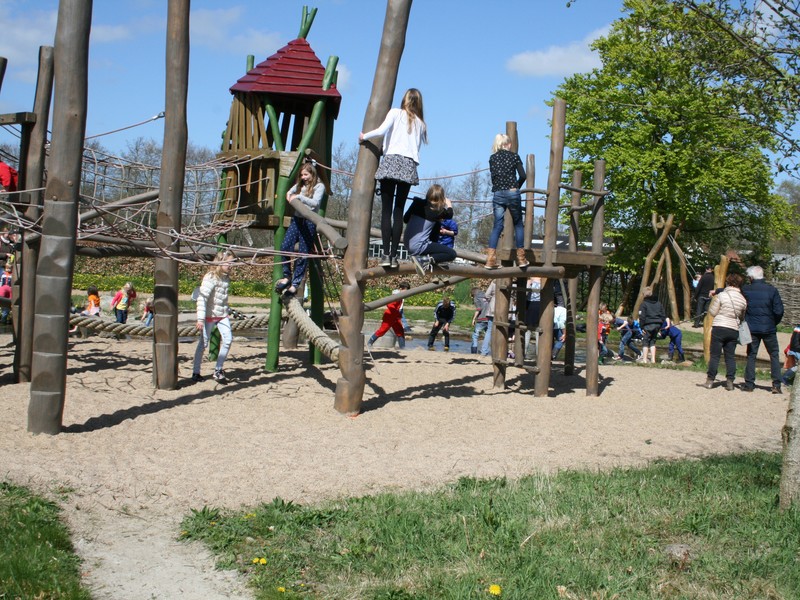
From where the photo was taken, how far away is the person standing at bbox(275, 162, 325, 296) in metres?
10.8

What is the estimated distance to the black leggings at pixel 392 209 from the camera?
8.44 m

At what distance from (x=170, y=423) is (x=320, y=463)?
1829 millimetres

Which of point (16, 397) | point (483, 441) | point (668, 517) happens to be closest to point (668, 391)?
point (483, 441)

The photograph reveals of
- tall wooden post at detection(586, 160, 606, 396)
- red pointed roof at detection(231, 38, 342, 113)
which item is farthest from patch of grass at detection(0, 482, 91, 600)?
→ red pointed roof at detection(231, 38, 342, 113)

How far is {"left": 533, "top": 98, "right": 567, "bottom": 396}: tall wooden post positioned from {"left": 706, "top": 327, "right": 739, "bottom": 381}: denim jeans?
270cm

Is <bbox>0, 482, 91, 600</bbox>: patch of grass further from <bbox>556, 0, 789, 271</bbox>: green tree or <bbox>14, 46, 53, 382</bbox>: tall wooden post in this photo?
<bbox>556, 0, 789, 271</bbox>: green tree

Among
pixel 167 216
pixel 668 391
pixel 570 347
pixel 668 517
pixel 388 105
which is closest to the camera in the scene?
pixel 668 517

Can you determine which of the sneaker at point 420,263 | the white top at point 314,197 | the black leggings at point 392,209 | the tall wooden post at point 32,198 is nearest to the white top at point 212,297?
the white top at point 314,197

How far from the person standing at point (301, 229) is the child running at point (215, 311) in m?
0.93

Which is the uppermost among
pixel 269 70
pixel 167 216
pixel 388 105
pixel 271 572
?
pixel 269 70

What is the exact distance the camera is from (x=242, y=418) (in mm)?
8531

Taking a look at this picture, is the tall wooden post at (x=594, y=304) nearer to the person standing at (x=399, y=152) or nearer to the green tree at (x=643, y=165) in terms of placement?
the person standing at (x=399, y=152)

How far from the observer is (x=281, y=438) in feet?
25.6

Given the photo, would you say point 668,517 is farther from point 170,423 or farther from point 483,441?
point 170,423
